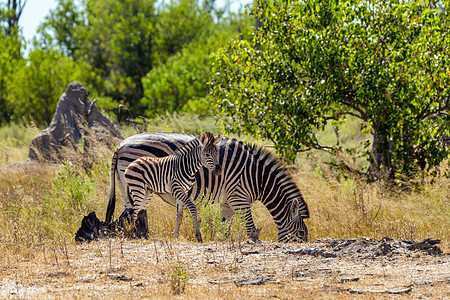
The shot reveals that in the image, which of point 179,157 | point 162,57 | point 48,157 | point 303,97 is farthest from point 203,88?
point 179,157

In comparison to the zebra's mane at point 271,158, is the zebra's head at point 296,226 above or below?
below

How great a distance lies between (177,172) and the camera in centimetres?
740

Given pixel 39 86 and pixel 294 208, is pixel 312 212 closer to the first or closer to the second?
pixel 294 208

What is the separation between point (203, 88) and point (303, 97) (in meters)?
12.4

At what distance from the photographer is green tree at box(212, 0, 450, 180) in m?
8.91

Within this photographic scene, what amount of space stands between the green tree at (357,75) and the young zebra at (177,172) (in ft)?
8.44

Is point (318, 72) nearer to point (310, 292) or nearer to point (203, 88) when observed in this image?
point (310, 292)

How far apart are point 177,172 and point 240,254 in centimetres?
173

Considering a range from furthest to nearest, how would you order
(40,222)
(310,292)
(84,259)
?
(40,222)
(84,259)
(310,292)

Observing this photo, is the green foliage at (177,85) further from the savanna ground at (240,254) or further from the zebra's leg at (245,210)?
the zebra's leg at (245,210)

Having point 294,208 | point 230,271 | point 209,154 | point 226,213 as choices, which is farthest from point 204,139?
point 230,271

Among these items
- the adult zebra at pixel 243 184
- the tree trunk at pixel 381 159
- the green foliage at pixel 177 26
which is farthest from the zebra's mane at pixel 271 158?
the green foliage at pixel 177 26

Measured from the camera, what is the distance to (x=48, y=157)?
539 inches

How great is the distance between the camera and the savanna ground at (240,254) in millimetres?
4816
